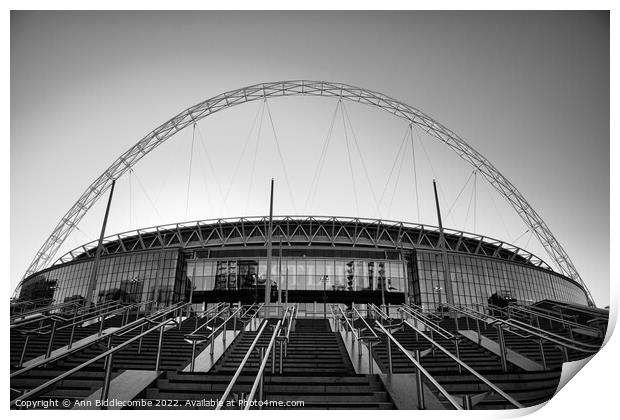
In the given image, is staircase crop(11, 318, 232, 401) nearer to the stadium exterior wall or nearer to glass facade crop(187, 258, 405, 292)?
the stadium exterior wall

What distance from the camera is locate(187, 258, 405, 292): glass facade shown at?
3622cm

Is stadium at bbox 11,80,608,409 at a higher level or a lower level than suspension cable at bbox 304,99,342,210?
lower

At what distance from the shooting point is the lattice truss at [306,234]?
41.9 metres

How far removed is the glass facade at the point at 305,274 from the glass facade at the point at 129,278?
283 centimetres

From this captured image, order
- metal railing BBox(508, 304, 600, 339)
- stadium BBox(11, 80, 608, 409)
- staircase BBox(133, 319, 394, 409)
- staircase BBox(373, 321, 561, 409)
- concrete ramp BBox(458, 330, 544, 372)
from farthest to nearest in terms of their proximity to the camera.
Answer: stadium BBox(11, 80, 608, 409)
metal railing BBox(508, 304, 600, 339)
concrete ramp BBox(458, 330, 544, 372)
staircase BBox(133, 319, 394, 409)
staircase BBox(373, 321, 561, 409)

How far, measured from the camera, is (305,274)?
1428 inches

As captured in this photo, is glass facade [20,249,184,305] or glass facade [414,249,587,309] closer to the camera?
glass facade [414,249,587,309]

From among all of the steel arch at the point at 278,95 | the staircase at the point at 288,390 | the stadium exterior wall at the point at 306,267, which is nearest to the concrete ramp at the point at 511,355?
the staircase at the point at 288,390

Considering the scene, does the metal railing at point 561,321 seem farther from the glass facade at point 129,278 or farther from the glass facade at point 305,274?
the glass facade at point 129,278

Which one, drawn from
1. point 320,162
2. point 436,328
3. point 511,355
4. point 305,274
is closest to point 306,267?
point 305,274

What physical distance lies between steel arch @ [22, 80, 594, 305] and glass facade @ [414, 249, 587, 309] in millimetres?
Answer: 5102

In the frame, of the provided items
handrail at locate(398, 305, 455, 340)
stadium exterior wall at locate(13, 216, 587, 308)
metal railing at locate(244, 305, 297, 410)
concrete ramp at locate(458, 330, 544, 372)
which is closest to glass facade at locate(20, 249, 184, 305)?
stadium exterior wall at locate(13, 216, 587, 308)

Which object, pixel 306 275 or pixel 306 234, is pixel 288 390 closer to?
pixel 306 275
